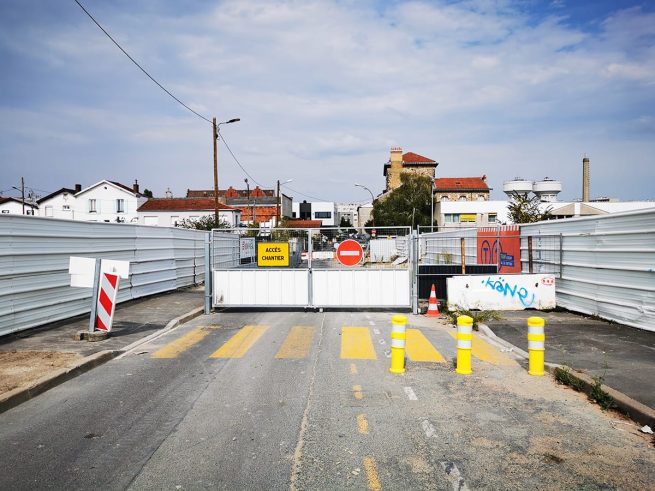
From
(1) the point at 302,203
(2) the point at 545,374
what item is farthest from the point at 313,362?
(1) the point at 302,203

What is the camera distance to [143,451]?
508cm

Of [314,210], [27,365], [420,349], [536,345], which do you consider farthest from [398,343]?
[314,210]

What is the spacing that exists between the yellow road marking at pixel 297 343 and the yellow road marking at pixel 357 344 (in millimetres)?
715

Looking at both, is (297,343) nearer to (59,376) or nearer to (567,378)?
(59,376)

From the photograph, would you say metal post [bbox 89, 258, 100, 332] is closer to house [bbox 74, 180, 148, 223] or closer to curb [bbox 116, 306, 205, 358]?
curb [bbox 116, 306, 205, 358]

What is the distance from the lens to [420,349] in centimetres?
1012

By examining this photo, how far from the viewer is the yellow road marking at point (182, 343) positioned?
380 inches

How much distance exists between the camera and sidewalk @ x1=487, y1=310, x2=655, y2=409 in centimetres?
727

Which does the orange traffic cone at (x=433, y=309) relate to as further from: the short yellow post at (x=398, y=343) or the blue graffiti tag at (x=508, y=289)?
the short yellow post at (x=398, y=343)

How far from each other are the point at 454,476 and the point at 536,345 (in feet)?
13.4

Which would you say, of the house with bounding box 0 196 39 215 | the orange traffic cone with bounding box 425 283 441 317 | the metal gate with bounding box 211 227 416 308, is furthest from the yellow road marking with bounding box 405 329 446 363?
the house with bounding box 0 196 39 215

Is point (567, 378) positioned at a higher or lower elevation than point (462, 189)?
lower

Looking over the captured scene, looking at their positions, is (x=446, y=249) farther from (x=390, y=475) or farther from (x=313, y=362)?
(x=390, y=475)

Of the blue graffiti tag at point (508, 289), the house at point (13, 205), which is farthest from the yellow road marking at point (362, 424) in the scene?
the house at point (13, 205)
